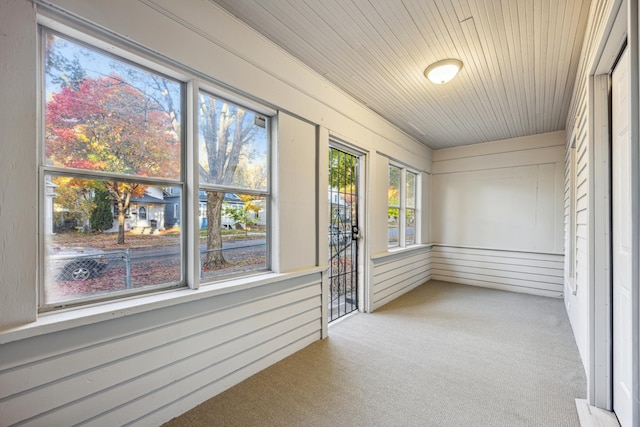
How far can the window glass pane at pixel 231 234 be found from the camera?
82.1 inches

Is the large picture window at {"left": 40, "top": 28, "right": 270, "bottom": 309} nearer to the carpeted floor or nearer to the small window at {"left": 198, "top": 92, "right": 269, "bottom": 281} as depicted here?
the small window at {"left": 198, "top": 92, "right": 269, "bottom": 281}

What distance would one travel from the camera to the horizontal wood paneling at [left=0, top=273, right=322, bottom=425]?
128 centimetres

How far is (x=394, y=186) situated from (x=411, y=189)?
81 cm

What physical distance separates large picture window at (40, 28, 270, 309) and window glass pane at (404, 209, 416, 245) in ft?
12.1

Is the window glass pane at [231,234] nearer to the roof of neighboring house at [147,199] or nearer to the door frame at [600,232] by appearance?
the roof of neighboring house at [147,199]

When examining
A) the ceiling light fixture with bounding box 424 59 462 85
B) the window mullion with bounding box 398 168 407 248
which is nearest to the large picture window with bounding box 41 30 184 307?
the ceiling light fixture with bounding box 424 59 462 85

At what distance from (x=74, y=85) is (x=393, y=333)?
3408 mm

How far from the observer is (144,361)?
5.37ft

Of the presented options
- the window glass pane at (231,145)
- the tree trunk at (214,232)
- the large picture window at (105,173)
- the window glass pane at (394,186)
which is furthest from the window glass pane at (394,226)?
the large picture window at (105,173)

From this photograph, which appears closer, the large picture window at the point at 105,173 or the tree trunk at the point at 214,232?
the large picture window at the point at 105,173

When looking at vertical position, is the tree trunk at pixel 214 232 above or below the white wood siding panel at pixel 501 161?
below

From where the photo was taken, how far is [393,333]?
313 centimetres

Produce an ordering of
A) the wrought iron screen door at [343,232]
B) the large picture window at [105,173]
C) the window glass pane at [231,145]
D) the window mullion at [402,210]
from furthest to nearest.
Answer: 1. the window mullion at [402,210]
2. the wrought iron screen door at [343,232]
3. the window glass pane at [231,145]
4. the large picture window at [105,173]

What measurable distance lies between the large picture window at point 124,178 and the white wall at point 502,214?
188 inches
